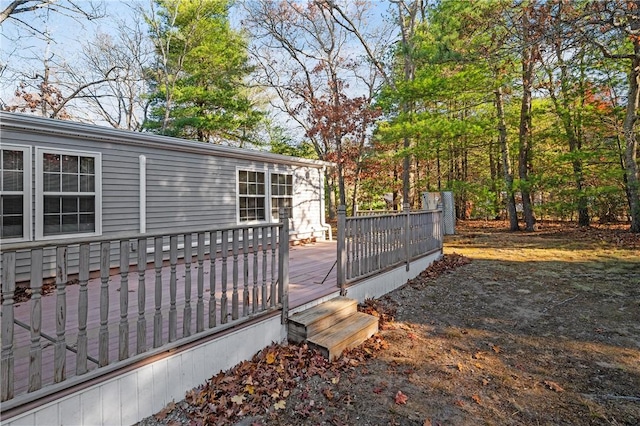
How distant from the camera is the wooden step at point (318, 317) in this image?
3219 millimetres

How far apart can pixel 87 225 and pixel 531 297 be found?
728 cm

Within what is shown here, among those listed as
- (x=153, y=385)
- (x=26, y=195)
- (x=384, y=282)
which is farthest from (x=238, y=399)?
(x=26, y=195)

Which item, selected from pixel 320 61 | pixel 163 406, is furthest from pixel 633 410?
pixel 320 61

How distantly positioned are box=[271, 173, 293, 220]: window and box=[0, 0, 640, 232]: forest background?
4.20 m

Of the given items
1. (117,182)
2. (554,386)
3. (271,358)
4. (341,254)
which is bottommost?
(554,386)

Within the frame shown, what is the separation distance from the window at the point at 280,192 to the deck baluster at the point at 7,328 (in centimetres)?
694

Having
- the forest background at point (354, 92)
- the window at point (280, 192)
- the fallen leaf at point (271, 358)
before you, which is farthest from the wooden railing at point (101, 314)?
the forest background at point (354, 92)

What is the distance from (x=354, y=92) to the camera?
56.7 ft

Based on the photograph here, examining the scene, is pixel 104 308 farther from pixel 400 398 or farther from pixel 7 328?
pixel 400 398

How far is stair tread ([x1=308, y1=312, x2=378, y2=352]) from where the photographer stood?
312 cm

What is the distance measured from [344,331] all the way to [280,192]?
590cm

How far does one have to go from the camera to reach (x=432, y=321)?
13.7 feet

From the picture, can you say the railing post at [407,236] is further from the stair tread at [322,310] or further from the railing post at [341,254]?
the stair tread at [322,310]

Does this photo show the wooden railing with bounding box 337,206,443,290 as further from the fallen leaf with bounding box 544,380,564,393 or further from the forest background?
the forest background
